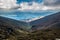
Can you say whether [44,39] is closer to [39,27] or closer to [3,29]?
[39,27]

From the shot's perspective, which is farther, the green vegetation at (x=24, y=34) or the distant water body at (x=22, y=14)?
the green vegetation at (x=24, y=34)

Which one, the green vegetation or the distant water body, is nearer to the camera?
the distant water body

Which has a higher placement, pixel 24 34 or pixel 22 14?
pixel 22 14

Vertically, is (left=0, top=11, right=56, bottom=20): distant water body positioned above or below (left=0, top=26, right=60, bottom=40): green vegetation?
above

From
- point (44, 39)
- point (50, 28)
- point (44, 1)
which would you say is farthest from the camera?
point (44, 39)

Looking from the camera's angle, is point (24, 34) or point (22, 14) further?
point (24, 34)

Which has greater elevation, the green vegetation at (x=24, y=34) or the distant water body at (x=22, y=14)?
the distant water body at (x=22, y=14)

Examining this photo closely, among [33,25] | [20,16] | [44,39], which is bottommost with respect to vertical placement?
[44,39]

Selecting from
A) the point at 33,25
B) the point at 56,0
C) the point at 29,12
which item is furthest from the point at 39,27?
the point at 56,0

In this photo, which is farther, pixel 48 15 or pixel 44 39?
pixel 44 39

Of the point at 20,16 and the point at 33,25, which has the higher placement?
the point at 20,16

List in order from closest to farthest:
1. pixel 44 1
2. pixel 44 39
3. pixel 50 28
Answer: pixel 44 1
pixel 50 28
pixel 44 39
